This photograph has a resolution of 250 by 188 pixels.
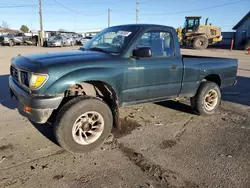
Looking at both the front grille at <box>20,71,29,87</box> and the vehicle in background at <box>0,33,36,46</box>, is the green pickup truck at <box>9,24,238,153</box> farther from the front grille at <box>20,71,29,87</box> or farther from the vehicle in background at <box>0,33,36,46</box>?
the vehicle in background at <box>0,33,36,46</box>

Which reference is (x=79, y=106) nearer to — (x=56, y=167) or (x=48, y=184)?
(x=56, y=167)

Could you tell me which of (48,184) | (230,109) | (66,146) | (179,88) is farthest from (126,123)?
(230,109)

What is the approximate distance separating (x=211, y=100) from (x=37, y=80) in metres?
3.78

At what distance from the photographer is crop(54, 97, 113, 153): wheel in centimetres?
316

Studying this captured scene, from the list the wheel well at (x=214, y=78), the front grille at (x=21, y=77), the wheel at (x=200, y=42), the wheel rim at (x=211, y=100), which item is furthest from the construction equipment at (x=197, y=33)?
the front grille at (x=21, y=77)

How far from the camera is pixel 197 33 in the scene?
28.5 meters

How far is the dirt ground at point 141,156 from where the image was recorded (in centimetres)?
272

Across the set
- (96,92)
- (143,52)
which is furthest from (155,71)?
(96,92)

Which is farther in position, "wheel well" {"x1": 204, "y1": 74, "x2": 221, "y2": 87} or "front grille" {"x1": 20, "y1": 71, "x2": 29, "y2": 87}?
"wheel well" {"x1": 204, "y1": 74, "x2": 221, "y2": 87}

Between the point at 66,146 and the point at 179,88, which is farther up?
the point at 179,88

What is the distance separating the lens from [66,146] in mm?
3229

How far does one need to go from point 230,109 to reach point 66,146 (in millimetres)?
4125

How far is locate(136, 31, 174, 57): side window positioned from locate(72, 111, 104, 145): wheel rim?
58.8 inches

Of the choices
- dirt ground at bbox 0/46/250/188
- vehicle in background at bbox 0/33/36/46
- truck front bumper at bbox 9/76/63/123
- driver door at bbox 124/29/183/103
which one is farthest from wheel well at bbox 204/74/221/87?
vehicle in background at bbox 0/33/36/46
